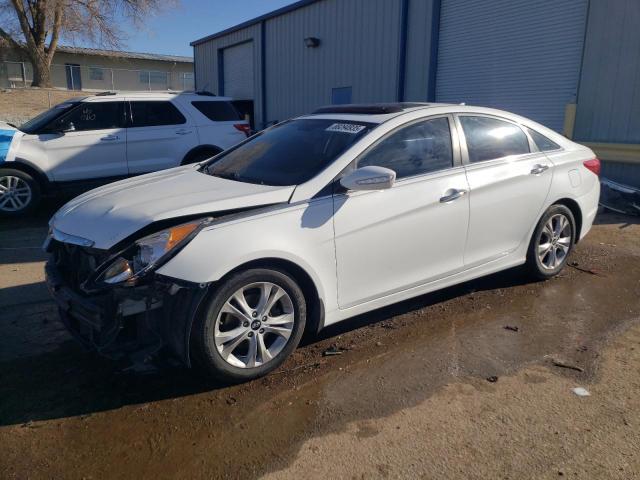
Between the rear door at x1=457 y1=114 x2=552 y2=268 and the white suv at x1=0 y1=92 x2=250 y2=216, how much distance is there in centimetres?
554

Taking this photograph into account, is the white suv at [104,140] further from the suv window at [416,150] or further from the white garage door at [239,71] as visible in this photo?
the white garage door at [239,71]

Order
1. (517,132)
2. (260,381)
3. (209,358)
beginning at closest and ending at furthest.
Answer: (209,358) < (260,381) < (517,132)

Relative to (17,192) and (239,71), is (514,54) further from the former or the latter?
(239,71)

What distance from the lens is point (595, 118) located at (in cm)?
963

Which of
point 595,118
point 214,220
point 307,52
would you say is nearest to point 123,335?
point 214,220

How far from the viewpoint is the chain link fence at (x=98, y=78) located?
37.8m

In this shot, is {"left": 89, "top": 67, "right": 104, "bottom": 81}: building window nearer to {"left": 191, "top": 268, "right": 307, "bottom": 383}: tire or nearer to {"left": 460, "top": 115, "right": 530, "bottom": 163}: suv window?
{"left": 460, "top": 115, "right": 530, "bottom": 163}: suv window

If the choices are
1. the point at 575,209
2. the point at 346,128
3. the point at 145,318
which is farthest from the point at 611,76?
the point at 145,318

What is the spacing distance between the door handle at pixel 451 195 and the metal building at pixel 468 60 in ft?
20.9

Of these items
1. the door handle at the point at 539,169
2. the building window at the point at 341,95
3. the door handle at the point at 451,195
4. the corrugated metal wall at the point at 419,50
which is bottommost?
the door handle at the point at 451,195

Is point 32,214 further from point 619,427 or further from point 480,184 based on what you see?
point 619,427

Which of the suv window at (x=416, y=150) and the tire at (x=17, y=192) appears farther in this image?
the tire at (x=17, y=192)

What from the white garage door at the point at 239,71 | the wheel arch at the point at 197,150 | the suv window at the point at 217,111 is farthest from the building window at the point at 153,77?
the wheel arch at the point at 197,150

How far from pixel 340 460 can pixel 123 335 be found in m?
1.37
